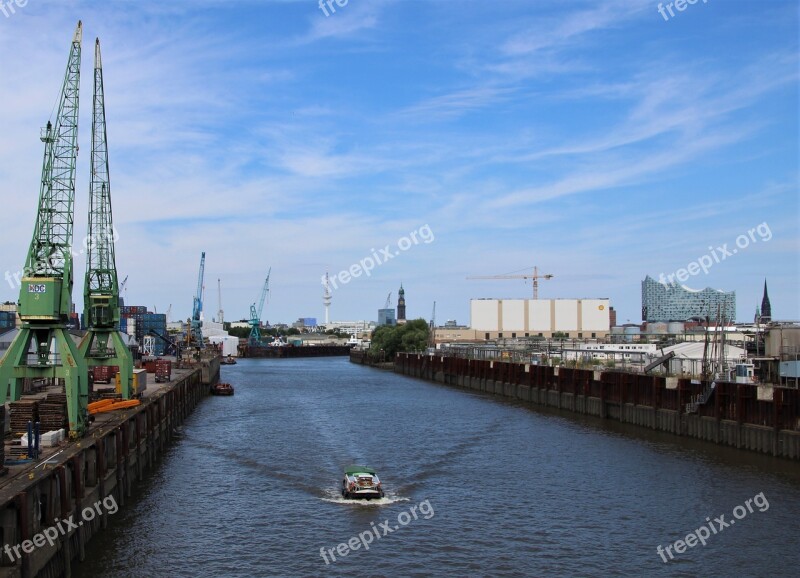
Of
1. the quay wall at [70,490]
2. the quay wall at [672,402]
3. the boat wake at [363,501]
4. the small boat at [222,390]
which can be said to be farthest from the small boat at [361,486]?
the small boat at [222,390]

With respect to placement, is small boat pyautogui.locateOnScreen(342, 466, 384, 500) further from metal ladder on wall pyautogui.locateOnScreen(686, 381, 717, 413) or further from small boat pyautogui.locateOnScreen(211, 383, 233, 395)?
Answer: small boat pyautogui.locateOnScreen(211, 383, 233, 395)

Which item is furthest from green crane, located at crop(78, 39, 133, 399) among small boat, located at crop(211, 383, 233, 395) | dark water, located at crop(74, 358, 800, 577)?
small boat, located at crop(211, 383, 233, 395)

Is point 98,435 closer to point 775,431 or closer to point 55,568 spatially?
point 55,568

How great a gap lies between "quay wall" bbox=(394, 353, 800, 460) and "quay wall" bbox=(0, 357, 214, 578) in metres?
37.9

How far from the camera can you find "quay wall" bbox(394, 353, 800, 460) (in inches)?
1855

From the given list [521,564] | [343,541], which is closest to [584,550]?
[521,564]

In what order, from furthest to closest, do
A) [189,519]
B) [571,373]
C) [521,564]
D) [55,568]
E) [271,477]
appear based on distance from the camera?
[571,373] → [271,477] → [189,519] → [521,564] → [55,568]

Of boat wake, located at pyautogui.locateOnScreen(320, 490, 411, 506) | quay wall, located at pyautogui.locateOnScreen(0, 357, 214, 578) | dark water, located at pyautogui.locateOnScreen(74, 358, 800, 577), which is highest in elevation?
quay wall, located at pyautogui.locateOnScreen(0, 357, 214, 578)

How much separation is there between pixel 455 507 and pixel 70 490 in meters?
17.2

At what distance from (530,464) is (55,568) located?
29792 mm

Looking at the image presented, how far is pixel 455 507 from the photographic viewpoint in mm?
36250

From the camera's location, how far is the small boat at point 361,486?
3681 cm

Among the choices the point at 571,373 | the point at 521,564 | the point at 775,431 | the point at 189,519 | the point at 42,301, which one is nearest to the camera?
the point at 521,564

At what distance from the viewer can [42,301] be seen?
39.1 m
